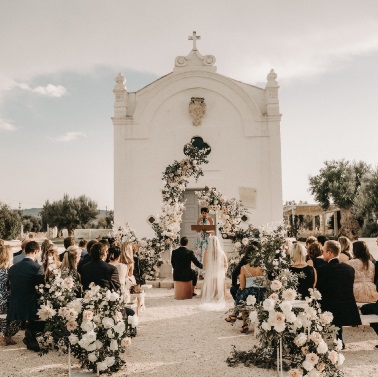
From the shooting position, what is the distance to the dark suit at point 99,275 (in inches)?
258

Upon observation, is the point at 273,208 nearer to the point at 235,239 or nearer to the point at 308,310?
the point at 235,239

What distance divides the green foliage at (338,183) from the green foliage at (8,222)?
2490cm

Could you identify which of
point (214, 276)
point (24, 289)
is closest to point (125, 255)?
point (24, 289)

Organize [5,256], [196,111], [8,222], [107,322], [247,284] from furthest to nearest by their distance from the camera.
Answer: [8,222]
[196,111]
[247,284]
[5,256]
[107,322]

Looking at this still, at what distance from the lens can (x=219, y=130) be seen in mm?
16484

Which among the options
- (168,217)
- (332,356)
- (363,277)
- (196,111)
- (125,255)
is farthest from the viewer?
(196,111)

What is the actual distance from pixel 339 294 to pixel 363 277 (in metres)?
1.45

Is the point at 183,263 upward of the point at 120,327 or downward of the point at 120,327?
upward

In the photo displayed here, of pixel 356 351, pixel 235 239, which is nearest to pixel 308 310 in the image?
pixel 356 351

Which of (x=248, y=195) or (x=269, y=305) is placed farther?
(x=248, y=195)

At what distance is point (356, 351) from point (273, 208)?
925cm

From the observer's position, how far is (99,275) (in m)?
6.57

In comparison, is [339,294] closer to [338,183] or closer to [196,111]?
[196,111]

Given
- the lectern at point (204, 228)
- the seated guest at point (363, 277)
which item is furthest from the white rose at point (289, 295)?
the lectern at point (204, 228)
